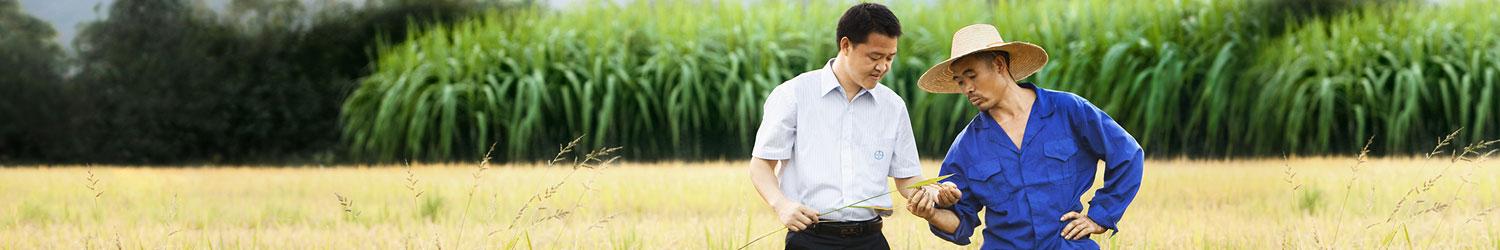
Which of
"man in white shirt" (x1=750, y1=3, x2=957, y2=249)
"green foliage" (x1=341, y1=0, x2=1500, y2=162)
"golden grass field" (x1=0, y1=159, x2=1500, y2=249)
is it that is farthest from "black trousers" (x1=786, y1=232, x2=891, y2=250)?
"green foliage" (x1=341, y1=0, x2=1500, y2=162)

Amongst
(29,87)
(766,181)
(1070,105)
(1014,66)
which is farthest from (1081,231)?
(29,87)

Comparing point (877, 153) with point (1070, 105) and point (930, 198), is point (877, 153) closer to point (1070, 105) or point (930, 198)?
point (930, 198)

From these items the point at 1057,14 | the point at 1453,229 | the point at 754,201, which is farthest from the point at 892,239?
the point at 1057,14

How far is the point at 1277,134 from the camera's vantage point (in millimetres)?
7461

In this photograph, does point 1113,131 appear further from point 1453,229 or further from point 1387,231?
point 1453,229

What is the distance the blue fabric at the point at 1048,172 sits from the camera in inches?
93.0

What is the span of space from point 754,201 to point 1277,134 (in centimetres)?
413

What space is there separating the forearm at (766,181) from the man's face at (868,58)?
0.74 feet

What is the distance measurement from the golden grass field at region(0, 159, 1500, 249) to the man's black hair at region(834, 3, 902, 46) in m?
0.86

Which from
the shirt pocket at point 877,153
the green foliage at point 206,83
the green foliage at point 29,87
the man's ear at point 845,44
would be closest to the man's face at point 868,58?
the man's ear at point 845,44

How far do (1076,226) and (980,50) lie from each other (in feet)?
1.17

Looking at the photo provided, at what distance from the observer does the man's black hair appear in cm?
227

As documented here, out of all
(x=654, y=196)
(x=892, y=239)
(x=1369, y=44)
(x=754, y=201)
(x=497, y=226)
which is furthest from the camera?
(x=1369, y=44)

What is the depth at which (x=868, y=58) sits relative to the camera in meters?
2.32
